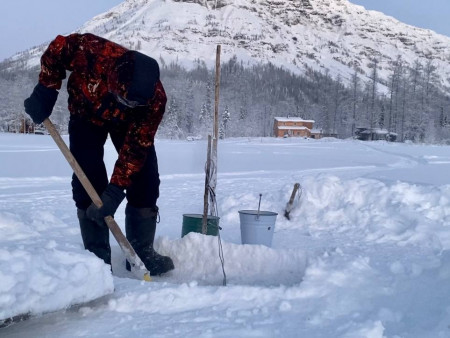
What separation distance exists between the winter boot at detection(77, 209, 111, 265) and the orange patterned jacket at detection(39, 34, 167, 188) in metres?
0.52

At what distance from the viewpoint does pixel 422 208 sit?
5.89 meters

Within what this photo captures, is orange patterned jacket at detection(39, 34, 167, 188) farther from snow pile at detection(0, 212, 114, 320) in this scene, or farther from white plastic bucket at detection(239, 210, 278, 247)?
white plastic bucket at detection(239, 210, 278, 247)

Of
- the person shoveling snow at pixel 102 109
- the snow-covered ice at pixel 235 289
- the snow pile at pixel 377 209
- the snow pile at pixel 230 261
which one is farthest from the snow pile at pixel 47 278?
the snow pile at pixel 377 209

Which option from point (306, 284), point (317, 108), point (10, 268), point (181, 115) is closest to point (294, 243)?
point (306, 284)

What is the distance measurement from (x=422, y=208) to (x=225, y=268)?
3.24 metres

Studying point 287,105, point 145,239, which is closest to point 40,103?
point 145,239

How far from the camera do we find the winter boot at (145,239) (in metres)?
3.40

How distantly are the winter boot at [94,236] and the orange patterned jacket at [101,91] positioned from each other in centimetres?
52

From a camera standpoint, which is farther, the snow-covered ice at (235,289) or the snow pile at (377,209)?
the snow pile at (377,209)

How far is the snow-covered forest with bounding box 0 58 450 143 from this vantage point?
234 feet

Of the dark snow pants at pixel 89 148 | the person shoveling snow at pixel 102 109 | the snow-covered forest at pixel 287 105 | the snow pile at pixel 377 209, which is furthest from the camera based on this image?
the snow-covered forest at pixel 287 105

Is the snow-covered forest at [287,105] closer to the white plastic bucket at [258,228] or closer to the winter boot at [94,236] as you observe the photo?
the white plastic bucket at [258,228]

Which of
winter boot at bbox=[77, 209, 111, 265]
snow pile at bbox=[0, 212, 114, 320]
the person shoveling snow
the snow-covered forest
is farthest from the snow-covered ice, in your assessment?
the snow-covered forest

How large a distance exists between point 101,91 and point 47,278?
1.16 meters
